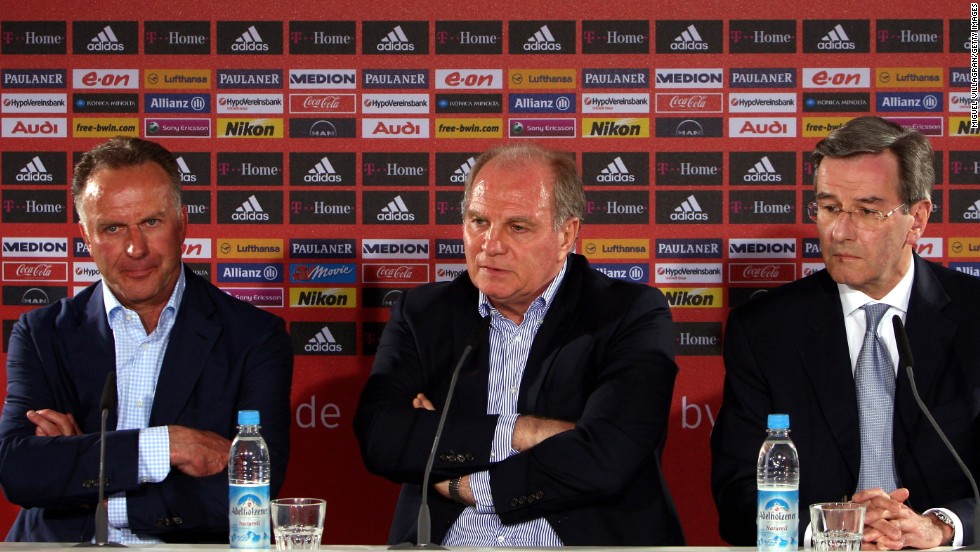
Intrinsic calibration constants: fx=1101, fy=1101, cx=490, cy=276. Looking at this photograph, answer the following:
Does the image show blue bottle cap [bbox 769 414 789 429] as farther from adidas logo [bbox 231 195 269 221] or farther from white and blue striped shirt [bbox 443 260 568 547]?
adidas logo [bbox 231 195 269 221]

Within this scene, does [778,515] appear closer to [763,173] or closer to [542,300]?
[542,300]

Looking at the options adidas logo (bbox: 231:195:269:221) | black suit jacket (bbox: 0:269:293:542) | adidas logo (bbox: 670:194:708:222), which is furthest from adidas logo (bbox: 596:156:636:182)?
black suit jacket (bbox: 0:269:293:542)

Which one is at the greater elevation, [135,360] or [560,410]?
[135,360]

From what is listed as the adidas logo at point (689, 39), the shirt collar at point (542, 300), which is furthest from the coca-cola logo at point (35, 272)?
the adidas logo at point (689, 39)

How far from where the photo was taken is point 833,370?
304 cm

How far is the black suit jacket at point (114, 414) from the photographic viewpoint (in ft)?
9.62

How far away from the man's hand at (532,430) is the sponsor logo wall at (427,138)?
136 cm

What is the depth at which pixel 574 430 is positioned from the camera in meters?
2.87

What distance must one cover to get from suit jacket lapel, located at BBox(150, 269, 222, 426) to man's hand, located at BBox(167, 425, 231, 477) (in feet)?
0.62

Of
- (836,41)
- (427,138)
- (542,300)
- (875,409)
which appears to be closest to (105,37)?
(427,138)

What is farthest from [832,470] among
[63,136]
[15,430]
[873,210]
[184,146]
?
[63,136]

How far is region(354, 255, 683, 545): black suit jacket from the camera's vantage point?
2.82 meters

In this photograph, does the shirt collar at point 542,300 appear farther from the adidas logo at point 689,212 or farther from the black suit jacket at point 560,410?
the adidas logo at point 689,212

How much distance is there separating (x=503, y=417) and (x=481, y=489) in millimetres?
196
